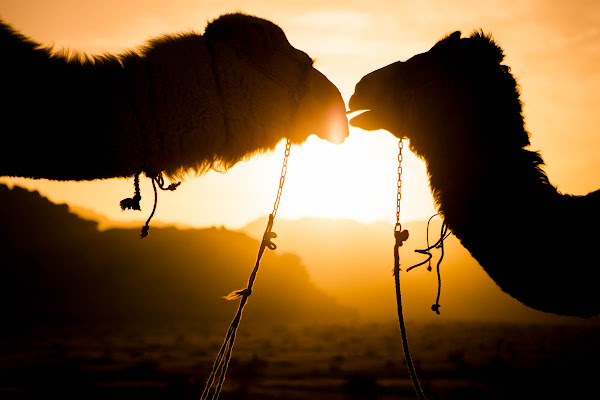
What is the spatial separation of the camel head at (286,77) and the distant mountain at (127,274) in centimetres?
8286

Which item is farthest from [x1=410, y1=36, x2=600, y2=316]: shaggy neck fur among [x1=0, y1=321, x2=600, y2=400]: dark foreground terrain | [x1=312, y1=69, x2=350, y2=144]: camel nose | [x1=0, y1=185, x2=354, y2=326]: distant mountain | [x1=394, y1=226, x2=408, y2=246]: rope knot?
[x1=0, y1=185, x2=354, y2=326]: distant mountain

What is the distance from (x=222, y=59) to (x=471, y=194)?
1597mm

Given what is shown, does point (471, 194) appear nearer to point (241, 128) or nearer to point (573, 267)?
point (573, 267)

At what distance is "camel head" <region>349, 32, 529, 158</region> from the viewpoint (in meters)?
3.01

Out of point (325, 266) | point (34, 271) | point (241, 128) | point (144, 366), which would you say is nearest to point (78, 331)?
point (34, 271)

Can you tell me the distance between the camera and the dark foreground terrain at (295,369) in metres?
29.1

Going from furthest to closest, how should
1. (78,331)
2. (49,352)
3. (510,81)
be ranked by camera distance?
(78,331)
(49,352)
(510,81)

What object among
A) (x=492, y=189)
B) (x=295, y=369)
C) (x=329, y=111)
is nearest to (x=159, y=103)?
(x=329, y=111)

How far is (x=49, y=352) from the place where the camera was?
47250mm

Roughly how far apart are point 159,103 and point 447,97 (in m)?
1.91

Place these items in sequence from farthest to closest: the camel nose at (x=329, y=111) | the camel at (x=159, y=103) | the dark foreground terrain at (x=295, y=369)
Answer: the dark foreground terrain at (x=295, y=369)
the camel nose at (x=329, y=111)
the camel at (x=159, y=103)

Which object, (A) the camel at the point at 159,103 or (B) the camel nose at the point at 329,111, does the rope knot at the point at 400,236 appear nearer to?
(B) the camel nose at the point at 329,111

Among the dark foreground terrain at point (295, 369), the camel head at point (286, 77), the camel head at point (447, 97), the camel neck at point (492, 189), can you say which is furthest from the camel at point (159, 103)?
the dark foreground terrain at point (295, 369)

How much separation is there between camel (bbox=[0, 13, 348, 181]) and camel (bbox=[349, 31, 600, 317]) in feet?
2.70
